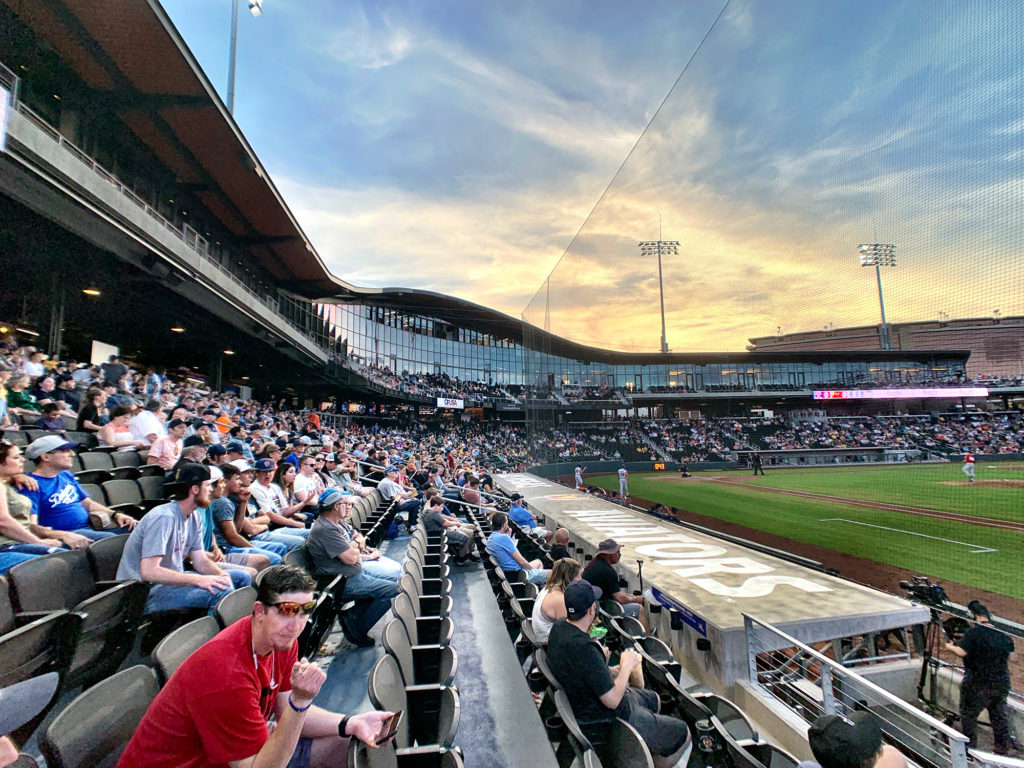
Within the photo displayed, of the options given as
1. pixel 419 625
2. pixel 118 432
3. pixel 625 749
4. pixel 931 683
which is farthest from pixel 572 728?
pixel 118 432

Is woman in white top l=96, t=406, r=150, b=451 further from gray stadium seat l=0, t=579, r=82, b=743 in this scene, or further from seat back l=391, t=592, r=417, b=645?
seat back l=391, t=592, r=417, b=645

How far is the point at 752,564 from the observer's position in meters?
7.58

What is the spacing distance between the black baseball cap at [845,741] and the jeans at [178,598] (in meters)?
3.30

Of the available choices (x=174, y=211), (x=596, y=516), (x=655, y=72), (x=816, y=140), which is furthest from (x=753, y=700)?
(x=174, y=211)

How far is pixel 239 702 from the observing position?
1694 mm

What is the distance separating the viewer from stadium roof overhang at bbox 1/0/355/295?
984cm

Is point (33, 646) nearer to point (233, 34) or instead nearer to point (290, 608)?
point (290, 608)

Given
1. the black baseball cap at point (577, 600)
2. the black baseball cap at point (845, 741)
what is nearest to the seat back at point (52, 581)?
the black baseball cap at point (577, 600)

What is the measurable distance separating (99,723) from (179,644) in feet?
1.90

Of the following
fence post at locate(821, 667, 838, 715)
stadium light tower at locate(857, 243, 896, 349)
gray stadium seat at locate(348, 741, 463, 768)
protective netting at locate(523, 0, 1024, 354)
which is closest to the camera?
gray stadium seat at locate(348, 741, 463, 768)

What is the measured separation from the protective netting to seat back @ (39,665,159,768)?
11348mm

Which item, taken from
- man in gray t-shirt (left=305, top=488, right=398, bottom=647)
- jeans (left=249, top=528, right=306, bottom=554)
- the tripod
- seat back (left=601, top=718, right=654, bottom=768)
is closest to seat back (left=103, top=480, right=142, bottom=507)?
jeans (left=249, top=528, right=306, bottom=554)

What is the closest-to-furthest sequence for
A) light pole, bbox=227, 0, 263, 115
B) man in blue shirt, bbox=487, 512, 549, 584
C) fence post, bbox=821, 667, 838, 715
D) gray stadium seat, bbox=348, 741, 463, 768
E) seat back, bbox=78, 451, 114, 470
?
1. gray stadium seat, bbox=348, 741, 463, 768
2. fence post, bbox=821, 667, 838, 715
3. man in blue shirt, bbox=487, 512, 549, 584
4. seat back, bbox=78, 451, 114, 470
5. light pole, bbox=227, 0, 263, 115

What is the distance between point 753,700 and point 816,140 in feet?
31.3
